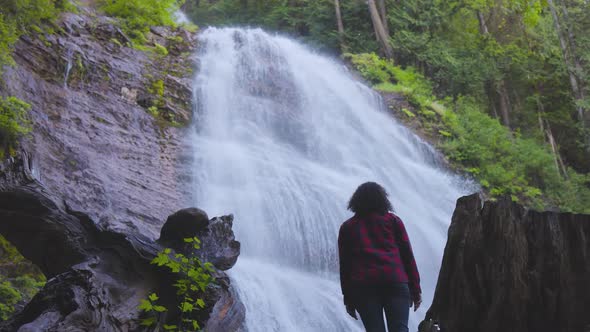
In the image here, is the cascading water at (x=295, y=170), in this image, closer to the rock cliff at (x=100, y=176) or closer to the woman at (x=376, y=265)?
the rock cliff at (x=100, y=176)

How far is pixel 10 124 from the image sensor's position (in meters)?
7.13

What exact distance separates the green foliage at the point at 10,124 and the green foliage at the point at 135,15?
7443mm

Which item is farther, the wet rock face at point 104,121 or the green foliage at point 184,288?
the wet rock face at point 104,121

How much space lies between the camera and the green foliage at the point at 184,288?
451 centimetres

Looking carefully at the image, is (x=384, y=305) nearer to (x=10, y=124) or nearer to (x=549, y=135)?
(x=10, y=124)

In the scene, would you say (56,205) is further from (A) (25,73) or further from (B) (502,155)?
(B) (502,155)

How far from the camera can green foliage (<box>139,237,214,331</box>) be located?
4.51 m

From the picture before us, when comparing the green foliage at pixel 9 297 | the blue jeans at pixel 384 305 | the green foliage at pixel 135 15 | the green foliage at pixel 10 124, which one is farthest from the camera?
the green foliage at pixel 135 15

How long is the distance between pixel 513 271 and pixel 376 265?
1059mm

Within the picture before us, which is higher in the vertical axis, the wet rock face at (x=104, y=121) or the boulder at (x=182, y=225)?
the wet rock face at (x=104, y=121)

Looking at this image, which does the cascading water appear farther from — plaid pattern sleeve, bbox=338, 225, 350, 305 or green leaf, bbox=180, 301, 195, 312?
plaid pattern sleeve, bbox=338, 225, 350, 305

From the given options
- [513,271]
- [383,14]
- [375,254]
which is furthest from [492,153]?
[375,254]

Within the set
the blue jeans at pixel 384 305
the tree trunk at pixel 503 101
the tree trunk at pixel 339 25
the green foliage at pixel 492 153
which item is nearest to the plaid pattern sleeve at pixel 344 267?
the blue jeans at pixel 384 305

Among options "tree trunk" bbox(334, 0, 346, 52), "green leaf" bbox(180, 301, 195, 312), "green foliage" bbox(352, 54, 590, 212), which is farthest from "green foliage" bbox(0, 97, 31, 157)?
"tree trunk" bbox(334, 0, 346, 52)
